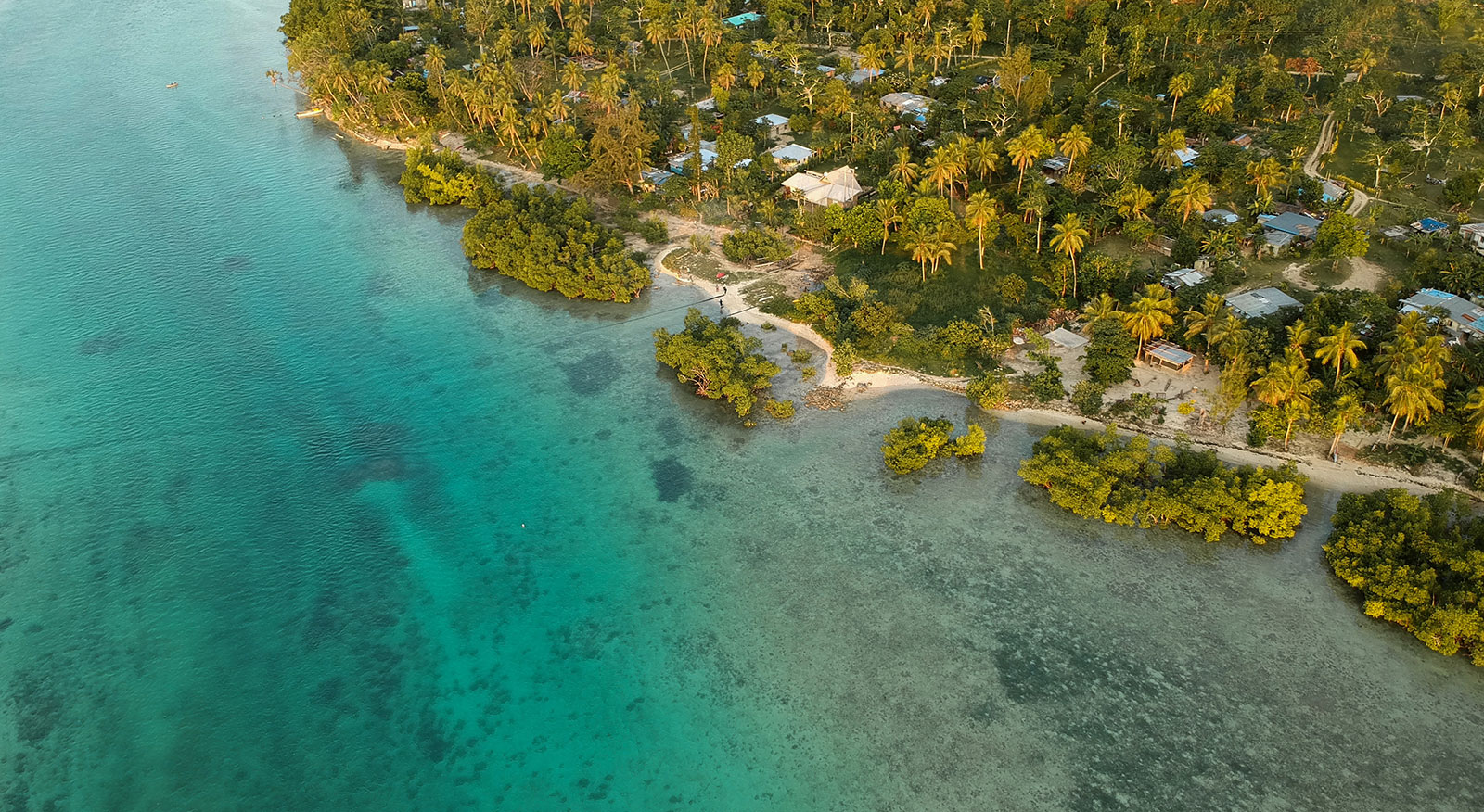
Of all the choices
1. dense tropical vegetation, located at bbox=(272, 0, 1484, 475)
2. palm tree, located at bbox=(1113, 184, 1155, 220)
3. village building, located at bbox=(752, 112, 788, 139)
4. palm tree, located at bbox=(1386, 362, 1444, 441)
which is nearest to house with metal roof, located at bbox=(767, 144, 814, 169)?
dense tropical vegetation, located at bbox=(272, 0, 1484, 475)

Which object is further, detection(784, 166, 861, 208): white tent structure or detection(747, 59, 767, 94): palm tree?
detection(747, 59, 767, 94): palm tree

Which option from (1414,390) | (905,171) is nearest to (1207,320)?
(1414,390)

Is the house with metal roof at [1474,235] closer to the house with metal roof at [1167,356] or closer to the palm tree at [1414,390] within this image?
the palm tree at [1414,390]

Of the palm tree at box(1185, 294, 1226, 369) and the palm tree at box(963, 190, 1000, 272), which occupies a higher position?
the palm tree at box(963, 190, 1000, 272)

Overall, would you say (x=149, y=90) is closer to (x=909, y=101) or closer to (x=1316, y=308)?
(x=909, y=101)

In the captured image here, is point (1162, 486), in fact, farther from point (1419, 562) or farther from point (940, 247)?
point (940, 247)

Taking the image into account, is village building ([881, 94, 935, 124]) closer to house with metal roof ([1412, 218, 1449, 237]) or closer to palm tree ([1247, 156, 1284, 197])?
palm tree ([1247, 156, 1284, 197])
